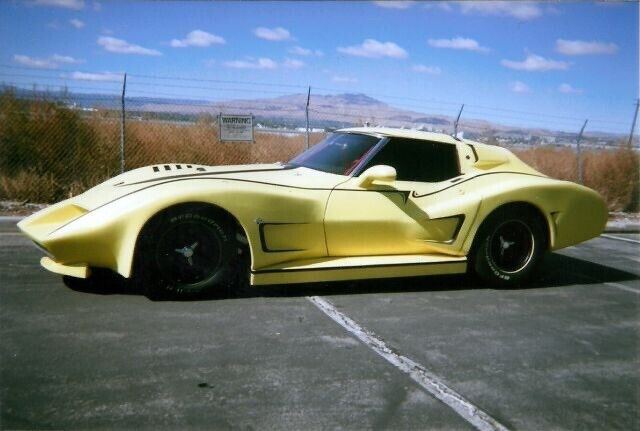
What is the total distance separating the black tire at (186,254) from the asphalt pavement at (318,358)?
0.43ft

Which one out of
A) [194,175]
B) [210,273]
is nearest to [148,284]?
[210,273]

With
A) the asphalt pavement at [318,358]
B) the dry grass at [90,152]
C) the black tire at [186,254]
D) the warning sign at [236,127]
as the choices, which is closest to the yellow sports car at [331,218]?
the black tire at [186,254]

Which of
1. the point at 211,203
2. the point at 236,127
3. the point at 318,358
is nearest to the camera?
the point at 318,358

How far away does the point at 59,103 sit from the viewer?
1021 centimetres

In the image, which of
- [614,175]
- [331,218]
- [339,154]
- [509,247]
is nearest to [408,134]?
[339,154]

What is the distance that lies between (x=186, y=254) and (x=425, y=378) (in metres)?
2.00

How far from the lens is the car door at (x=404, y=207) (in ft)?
14.8

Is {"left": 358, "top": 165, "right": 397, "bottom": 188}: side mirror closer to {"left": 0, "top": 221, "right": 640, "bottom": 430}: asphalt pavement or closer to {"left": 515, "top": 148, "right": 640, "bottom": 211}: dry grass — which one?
{"left": 0, "top": 221, "right": 640, "bottom": 430}: asphalt pavement

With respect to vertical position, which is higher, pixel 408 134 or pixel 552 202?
pixel 408 134

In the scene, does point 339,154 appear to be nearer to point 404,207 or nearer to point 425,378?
point 404,207

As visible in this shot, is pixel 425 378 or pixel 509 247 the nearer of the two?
pixel 425 378

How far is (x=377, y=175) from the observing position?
4.49 meters

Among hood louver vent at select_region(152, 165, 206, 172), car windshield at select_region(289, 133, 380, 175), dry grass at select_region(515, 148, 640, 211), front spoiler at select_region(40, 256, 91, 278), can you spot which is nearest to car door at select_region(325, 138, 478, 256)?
car windshield at select_region(289, 133, 380, 175)

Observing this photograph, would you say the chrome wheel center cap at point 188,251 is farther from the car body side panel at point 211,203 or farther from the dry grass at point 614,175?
the dry grass at point 614,175
